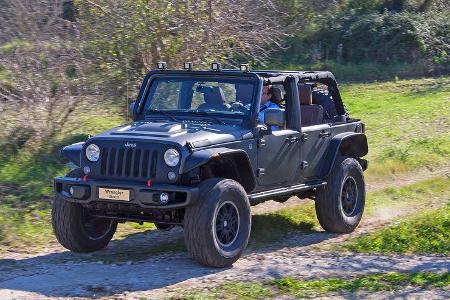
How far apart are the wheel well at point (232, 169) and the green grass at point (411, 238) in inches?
50.1

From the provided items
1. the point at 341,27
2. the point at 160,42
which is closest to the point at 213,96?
the point at 160,42

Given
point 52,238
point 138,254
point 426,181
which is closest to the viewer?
point 138,254

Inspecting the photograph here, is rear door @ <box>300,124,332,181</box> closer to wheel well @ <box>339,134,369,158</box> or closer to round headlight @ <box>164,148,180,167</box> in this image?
wheel well @ <box>339,134,369,158</box>

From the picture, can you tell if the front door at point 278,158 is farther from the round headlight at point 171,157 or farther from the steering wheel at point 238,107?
the round headlight at point 171,157

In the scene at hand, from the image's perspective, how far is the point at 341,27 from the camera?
2927 centimetres

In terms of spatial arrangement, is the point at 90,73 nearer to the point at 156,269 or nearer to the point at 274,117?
the point at 274,117

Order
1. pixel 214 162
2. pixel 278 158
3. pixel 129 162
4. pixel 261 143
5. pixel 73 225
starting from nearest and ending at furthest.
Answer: pixel 129 162
pixel 214 162
pixel 73 225
pixel 261 143
pixel 278 158

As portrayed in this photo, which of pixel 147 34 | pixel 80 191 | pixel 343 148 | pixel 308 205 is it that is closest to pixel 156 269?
pixel 80 191

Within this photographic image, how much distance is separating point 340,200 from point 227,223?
6.83 feet

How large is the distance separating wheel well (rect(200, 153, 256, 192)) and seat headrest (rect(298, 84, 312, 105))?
163cm

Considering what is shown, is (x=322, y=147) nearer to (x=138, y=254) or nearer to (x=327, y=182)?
(x=327, y=182)

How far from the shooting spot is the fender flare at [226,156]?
27.8ft

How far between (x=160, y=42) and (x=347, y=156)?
427 centimetres

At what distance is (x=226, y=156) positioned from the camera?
8.95m
